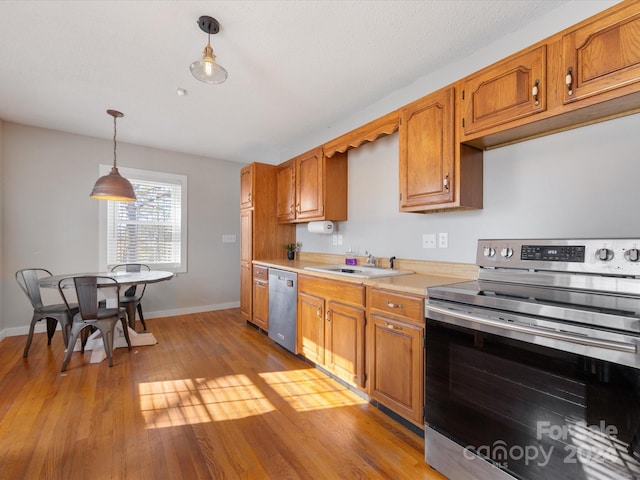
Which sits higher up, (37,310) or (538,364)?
(538,364)

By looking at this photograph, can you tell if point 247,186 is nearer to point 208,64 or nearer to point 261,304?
point 261,304

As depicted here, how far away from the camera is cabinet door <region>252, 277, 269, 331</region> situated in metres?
3.53

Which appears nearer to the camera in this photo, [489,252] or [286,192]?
[489,252]

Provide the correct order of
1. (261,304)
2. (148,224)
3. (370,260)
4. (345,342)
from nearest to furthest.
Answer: (345,342) → (370,260) → (261,304) → (148,224)

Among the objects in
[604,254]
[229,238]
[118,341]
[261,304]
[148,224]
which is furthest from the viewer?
[229,238]

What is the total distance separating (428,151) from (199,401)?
2.51 metres

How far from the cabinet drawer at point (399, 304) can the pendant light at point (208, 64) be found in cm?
176

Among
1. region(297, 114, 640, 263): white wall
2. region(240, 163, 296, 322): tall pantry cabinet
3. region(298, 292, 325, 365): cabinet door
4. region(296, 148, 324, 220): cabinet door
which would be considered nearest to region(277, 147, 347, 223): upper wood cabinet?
region(296, 148, 324, 220): cabinet door

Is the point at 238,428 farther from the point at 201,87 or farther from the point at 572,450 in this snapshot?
the point at 201,87

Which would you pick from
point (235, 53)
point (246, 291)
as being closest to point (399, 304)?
point (235, 53)

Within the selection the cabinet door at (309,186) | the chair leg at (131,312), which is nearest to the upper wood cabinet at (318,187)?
the cabinet door at (309,186)

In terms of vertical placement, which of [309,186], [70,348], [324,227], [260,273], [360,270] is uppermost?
[309,186]

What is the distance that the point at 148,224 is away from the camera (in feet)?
14.4

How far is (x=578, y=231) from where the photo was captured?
168 centimetres
